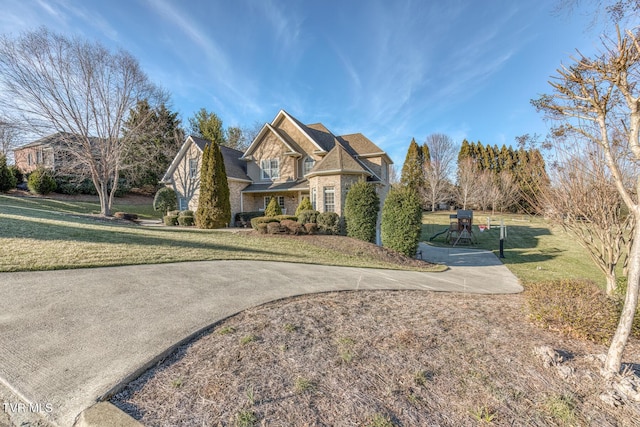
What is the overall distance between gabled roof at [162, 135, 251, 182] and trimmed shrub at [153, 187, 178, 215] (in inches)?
64.4

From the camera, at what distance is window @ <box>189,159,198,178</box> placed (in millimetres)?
22078

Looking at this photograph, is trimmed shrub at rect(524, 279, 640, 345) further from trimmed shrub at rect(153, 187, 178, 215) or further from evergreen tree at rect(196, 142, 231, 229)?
trimmed shrub at rect(153, 187, 178, 215)

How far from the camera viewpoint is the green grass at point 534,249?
11562 millimetres

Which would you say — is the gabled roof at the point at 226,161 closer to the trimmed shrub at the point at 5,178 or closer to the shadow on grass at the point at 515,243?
the trimmed shrub at the point at 5,178

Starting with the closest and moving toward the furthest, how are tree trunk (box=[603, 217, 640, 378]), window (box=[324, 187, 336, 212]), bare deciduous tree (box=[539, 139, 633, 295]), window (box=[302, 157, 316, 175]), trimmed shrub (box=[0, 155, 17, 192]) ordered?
tree trunk (box=[603, 217, 640, 378]) < bare deciduous tree (box=[539, 139, 633, 295]) < window (box=[324, 187, 336, 212]) < window (box=[302, 157, 316, 175]) < trimmed shrub (box=[0, 155, 17, 192])

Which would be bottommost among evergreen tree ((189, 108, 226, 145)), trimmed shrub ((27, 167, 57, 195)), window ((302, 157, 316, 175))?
trimmed shrub ((27, 167, 57, 195))

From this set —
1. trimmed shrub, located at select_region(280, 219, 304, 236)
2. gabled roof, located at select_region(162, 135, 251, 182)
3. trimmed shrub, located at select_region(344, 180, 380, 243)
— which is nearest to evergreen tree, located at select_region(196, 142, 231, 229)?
gabled roof, located at select_region(162, 135, 251, 182)

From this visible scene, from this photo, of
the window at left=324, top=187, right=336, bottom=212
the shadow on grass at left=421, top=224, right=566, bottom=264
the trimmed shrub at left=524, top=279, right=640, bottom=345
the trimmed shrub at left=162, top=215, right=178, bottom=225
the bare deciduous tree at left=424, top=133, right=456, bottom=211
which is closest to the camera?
the trimmed shrub at left=524, top=279, right=640, bottom=345

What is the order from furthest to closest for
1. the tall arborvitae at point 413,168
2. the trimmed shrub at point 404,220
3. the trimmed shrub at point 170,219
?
1. the tall arborvitae at point 413,168
2. the trimmed shrub at point 170,219
3. the trimmed shrub at point 404,220

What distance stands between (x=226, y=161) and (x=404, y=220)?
15.3 m

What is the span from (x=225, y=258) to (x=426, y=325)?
634 cm

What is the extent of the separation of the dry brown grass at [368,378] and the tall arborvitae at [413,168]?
36.8 meters

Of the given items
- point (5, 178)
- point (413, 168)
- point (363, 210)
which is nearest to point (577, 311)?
point (363, 210)

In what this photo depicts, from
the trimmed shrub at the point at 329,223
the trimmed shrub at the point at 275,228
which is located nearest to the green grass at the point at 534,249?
the trimmed shrub at the point at 329,223
